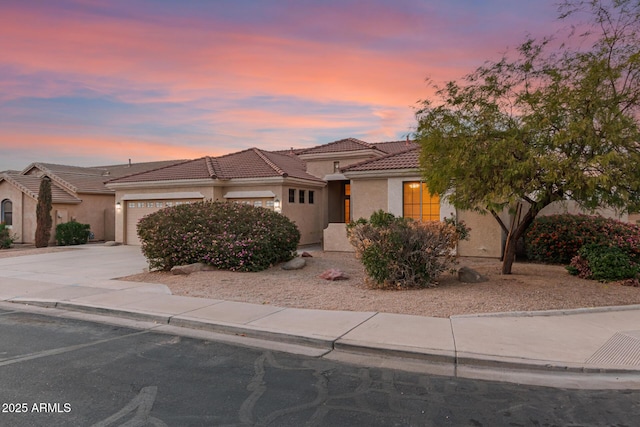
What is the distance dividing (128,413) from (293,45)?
12968 millimetres

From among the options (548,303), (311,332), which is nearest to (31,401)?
(311,332)

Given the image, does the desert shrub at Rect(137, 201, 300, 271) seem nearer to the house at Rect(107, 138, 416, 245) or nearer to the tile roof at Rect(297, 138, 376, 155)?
the house at Rect(107, 138, 416, 245)

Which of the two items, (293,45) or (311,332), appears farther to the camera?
(293,45)

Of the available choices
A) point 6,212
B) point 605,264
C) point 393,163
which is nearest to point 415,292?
point 605,264

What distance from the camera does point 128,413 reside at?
399 cm

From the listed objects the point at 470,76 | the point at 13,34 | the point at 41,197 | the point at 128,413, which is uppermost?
the point at 13,34

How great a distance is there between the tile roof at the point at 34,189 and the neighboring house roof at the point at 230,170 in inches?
170

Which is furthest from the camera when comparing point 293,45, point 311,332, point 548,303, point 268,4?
point 293,45

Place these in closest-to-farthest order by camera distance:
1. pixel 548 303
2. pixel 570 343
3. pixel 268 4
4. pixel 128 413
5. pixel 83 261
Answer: pixel 128 413 → pixel 570 343 → pixel 548 303 → pixel 268 4 → pixel 83 261

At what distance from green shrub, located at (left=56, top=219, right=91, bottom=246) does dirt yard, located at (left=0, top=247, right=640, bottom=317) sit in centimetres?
1461

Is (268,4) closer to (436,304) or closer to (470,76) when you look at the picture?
(470,76)

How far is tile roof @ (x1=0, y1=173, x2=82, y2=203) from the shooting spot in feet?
81.4

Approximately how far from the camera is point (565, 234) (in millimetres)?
13516

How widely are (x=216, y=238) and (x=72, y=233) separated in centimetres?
1562
